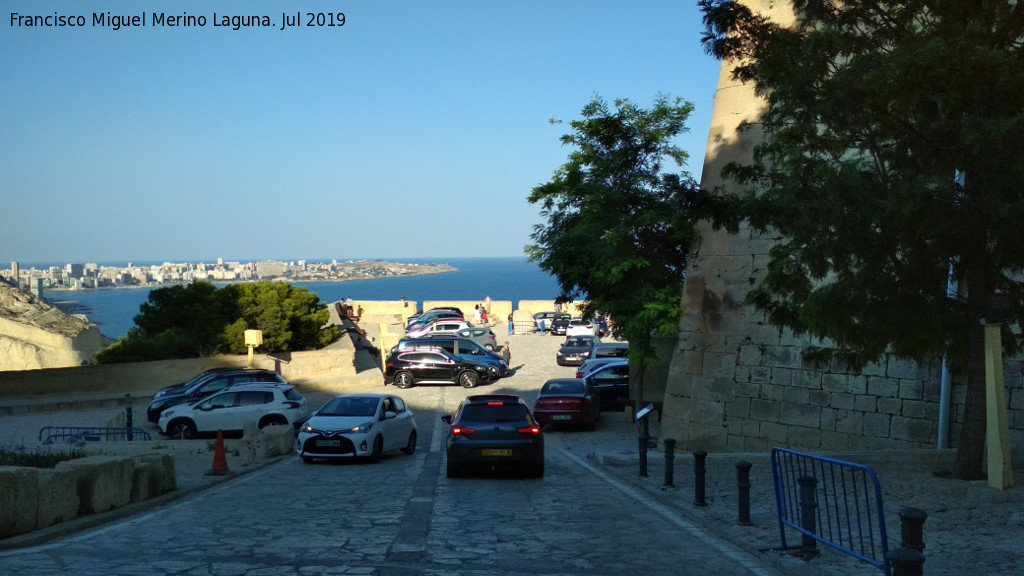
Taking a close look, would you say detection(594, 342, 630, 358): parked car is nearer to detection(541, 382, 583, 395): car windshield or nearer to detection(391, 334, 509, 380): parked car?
detection(391, 334, 509, 380): parked car

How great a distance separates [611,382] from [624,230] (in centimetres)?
693

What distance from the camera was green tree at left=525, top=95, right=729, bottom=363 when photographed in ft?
74.9

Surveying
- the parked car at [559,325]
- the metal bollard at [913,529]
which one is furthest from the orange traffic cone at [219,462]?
the parked car at [559,325]

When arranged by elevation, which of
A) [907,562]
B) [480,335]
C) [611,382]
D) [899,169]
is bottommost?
[611,382]

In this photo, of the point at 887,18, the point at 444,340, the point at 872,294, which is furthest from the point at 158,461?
the point at 444,340

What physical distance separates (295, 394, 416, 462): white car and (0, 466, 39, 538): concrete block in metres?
8.07

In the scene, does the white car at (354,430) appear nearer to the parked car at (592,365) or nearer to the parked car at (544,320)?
the parked car at (592,365)

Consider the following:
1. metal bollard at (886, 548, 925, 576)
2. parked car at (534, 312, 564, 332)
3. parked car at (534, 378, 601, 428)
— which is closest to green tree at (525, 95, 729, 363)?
parked car at (534, 378, 601, 428)

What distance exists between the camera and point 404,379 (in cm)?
3416

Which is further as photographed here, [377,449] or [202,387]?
[202,387]

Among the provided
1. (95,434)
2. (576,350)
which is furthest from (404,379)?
(95,434)

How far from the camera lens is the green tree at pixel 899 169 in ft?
31.1

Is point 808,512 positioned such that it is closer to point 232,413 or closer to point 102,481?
point 102,481

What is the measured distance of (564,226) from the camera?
26109 millimetres
